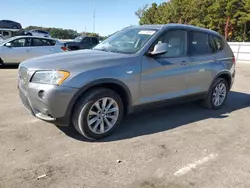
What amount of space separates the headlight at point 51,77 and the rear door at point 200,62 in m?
2.51

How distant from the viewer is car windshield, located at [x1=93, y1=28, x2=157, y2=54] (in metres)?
4.42

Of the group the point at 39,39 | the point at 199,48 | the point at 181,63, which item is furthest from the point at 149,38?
the point at 39,39

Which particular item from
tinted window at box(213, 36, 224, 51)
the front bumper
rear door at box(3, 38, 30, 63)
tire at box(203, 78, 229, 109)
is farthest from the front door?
rear door at box(3, 38, 30, 63)

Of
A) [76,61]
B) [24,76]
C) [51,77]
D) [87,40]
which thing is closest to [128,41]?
[76,61]

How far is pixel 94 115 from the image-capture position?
389 cm

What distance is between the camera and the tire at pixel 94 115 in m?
3.72

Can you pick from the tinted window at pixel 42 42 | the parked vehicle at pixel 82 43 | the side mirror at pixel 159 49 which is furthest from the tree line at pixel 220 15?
the side mirror at pixel 159 49

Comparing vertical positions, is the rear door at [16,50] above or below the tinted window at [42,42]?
below

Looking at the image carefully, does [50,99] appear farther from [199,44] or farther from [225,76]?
[225,76]

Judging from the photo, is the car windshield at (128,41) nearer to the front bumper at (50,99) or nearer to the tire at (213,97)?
the front bumper at (50,99)

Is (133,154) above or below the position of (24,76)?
below

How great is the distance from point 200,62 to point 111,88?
2088 millimetres

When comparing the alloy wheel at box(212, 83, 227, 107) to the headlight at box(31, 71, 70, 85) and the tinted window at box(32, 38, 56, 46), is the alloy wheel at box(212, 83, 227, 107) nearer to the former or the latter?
the headlight at box(31, 71, 70, 85)

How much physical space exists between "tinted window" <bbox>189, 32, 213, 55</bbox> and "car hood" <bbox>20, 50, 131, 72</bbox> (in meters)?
1.64
